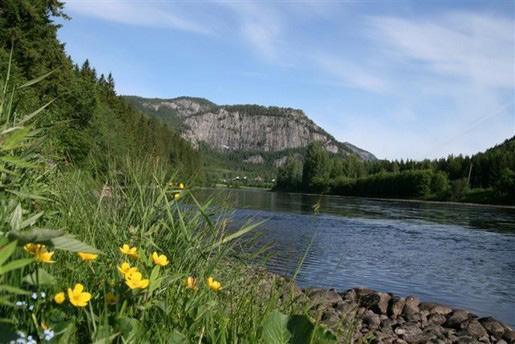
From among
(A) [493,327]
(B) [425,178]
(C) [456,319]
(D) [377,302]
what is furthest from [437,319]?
(B) [425,178]

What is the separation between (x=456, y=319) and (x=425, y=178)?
102m

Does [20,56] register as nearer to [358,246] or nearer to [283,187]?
[358,246]

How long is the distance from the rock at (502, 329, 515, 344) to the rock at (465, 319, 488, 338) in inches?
16.0

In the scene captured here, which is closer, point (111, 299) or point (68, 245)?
point (68, 245)

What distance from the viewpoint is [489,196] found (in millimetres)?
95125

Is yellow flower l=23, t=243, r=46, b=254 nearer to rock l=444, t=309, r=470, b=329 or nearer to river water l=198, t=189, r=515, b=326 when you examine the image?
river water l=198, t=189, r=515, b=326

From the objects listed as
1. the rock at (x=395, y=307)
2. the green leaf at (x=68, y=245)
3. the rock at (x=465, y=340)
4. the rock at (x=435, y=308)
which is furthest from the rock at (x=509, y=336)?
the green leaf at (x=68, y=245)

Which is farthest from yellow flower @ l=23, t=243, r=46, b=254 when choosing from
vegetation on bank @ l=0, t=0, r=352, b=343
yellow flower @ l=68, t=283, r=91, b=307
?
yellow flower @ l=68, t=283, r=91, b=307

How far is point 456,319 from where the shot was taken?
12.5 meters

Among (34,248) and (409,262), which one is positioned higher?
(34,248)

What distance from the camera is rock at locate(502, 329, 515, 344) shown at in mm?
11380

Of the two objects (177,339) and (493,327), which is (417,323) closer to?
(493,327)

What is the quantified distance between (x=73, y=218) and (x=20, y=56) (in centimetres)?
2775

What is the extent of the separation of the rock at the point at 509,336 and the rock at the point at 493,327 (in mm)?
83
